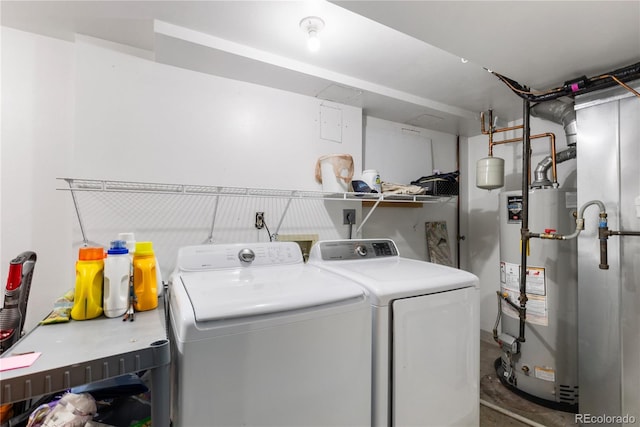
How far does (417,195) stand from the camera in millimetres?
2338

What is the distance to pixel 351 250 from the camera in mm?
1807

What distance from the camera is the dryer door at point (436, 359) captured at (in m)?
1.23

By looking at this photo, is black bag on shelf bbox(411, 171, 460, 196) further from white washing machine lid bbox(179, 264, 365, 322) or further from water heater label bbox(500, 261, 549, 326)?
white washing machine lid bbox(179, 264, 365, 322)

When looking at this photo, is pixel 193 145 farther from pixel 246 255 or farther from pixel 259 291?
pixel 259 291

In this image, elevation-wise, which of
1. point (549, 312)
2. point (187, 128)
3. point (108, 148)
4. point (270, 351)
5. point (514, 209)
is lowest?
point (549, 312)

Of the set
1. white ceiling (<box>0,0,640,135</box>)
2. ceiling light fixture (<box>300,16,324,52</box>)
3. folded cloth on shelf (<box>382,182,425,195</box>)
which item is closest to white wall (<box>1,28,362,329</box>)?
white ceiling (<box>0,0,640,135</box>)

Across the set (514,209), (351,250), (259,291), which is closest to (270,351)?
(259,291)

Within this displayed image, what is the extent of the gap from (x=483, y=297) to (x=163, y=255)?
324 cm

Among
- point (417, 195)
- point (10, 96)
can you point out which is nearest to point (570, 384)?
point (417, 195)

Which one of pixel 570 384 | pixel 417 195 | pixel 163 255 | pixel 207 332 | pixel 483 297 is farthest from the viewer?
pixel 483 297

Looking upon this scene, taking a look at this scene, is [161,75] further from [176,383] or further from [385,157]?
[385,157]

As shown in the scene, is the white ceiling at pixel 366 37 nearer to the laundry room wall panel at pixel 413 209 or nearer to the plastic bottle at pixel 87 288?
the laundry room wall panel at pixel 413 209

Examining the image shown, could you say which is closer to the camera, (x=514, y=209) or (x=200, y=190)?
(x=200, y=190)

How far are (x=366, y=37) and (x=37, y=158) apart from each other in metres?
2.02
